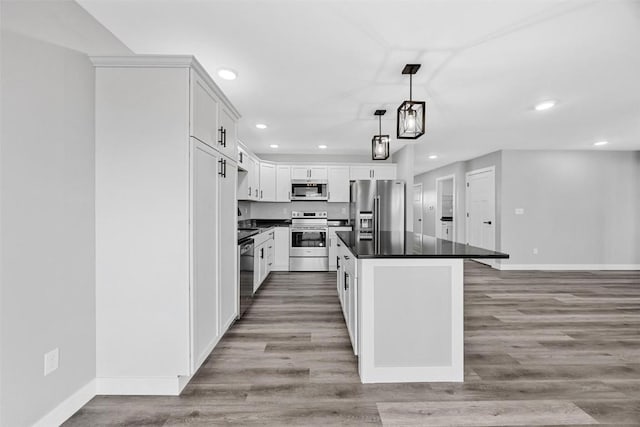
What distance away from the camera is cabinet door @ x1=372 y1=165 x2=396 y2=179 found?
611cm

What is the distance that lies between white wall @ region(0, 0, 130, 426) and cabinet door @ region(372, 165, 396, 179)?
16.3 feet

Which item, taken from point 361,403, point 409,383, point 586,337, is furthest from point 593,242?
point 361,403

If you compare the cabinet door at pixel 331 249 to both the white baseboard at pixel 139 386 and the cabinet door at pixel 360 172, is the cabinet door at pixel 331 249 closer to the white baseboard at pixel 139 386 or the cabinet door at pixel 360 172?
the cabinet door at pixel 360 172

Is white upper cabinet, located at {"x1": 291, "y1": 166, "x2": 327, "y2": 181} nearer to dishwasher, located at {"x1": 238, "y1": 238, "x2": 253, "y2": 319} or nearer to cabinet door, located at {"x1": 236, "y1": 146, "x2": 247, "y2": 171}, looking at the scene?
cabinet door, located at {"x1": 236, "y1": 146, "x2": 247, "y2": 171}

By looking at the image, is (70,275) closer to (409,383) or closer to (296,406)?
(296,406)

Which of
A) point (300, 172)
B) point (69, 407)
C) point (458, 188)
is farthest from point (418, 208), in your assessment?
point (69, 407)

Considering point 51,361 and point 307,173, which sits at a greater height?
point 307,173

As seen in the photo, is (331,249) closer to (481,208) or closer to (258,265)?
(258,265)

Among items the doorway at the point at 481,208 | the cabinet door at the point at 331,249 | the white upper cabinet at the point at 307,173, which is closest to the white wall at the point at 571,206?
the doorway at the point at 481,208

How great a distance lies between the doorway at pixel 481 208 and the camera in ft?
20.4

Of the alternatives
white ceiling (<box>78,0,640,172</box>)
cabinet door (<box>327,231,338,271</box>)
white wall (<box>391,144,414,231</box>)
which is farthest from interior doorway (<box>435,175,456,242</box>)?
white ceiling (<box>78,0,640,172</box>)

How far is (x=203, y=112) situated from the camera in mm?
2061

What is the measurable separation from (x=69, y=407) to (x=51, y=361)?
34 cm

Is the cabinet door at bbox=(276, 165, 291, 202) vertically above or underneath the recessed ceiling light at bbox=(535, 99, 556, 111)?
underneath
